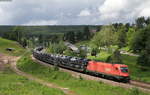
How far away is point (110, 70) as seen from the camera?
40750mm

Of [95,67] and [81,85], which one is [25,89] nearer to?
[81,85]

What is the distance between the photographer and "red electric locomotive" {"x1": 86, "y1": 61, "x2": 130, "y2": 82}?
128 ft

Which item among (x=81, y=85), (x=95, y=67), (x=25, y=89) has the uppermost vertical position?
(x=95, y=67)

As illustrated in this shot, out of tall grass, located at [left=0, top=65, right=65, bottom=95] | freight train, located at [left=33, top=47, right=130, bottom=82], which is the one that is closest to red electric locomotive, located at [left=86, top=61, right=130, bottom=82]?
freight train, located at [left=33, top=47, right=130, bottom=82]

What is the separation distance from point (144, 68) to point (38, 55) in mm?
39257

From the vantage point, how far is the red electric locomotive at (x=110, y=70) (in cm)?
3891

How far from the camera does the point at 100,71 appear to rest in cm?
4350

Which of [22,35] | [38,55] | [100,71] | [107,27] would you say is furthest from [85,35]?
[100,71]

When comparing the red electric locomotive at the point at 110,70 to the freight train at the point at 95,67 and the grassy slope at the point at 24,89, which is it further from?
the grassy slope at the point at 24,89

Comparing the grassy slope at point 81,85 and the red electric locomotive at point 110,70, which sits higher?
the red electric locomotive at point 110,70

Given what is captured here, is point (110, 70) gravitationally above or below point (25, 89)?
above

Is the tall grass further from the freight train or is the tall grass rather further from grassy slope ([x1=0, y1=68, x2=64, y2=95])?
the freight train

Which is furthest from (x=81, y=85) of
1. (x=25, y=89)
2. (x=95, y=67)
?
(x=25, y=89)

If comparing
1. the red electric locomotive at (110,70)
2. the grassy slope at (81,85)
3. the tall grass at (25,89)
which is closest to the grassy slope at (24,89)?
the tall grass at (25,89)
